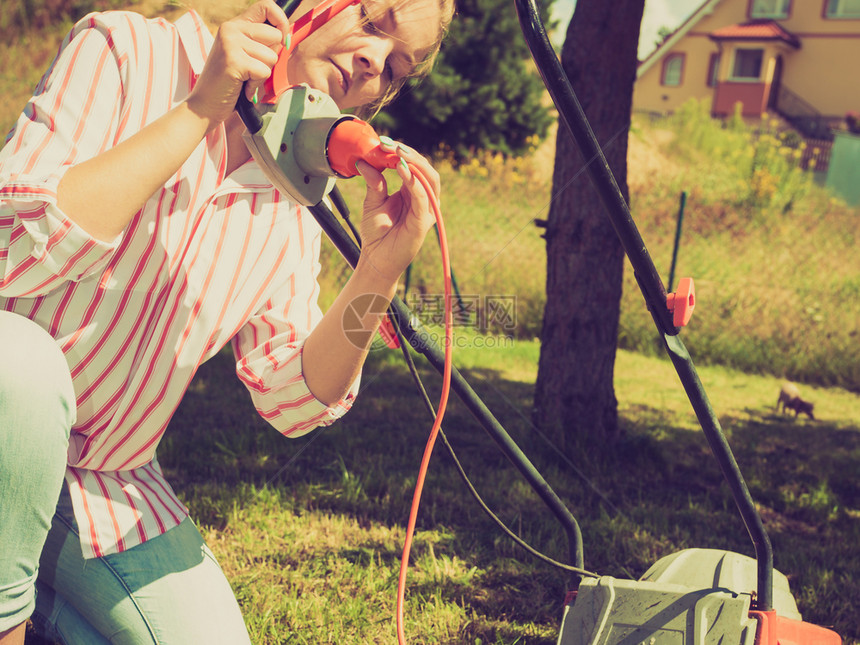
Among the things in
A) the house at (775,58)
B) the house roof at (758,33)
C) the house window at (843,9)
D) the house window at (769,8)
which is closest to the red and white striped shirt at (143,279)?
the house at (775,58)

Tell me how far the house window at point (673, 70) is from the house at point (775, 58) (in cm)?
20

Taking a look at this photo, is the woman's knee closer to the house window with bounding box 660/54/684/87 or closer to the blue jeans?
the blue jeans

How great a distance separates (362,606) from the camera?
196 centimetres

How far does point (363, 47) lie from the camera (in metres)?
1.31

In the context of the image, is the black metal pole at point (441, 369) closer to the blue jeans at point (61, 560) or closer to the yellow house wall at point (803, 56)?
the blue jeans at point (61, 560)

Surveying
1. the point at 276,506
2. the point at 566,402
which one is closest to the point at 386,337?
the point at 276,506

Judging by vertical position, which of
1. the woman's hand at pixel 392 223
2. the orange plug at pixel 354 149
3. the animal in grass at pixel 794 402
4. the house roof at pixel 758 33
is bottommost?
the animal in grass at pixel 794 402

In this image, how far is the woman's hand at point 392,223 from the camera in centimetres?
119

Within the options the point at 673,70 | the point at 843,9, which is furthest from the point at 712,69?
the point at 843,9

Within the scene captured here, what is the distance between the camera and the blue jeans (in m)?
1.18

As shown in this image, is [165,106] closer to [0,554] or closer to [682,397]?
[0,554]

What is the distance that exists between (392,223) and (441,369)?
306 millimetres

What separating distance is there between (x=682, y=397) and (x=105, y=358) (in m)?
3.88

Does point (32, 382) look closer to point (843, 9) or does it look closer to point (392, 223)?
point (392, 223)
